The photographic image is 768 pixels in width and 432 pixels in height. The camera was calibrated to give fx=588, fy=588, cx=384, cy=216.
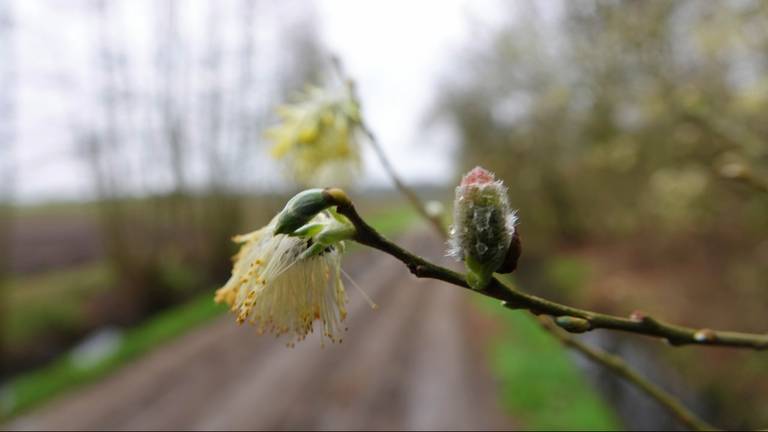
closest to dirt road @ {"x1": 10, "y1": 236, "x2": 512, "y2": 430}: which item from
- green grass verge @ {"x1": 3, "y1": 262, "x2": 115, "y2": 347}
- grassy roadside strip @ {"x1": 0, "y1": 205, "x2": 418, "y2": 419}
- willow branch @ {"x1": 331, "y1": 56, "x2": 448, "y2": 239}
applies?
grassy roadside strip @ {"x1": 0, "y1": 205, "x2": 418, "y2": 419}

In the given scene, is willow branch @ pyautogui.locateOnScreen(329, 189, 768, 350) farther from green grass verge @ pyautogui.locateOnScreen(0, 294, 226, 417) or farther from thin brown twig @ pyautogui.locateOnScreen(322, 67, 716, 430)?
green grass verge @ pyautogui.locateOnScreen(0, 294, 226, 417)

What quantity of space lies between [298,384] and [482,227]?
6736mm

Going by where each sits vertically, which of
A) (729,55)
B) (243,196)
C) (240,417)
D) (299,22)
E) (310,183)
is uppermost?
(299,22)

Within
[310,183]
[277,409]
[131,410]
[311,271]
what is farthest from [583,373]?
[311,271]

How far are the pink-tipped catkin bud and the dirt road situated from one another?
3.65 meters

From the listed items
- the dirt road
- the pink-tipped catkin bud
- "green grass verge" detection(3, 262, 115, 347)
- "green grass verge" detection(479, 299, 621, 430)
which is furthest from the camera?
"green grass verge" detection(3, 262, 115, 347)

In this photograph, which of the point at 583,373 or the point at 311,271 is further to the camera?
the point at 583,373

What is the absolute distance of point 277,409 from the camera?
19.6ft

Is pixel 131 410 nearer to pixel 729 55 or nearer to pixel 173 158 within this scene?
pixel 173 158

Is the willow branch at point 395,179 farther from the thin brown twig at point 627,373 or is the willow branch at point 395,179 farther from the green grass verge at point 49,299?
the green grass verge at point 49,299

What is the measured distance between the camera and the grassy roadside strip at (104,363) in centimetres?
625

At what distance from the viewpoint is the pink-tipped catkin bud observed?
542 millimetres

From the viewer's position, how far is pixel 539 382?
6.86 m

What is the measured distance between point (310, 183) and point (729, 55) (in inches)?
164
